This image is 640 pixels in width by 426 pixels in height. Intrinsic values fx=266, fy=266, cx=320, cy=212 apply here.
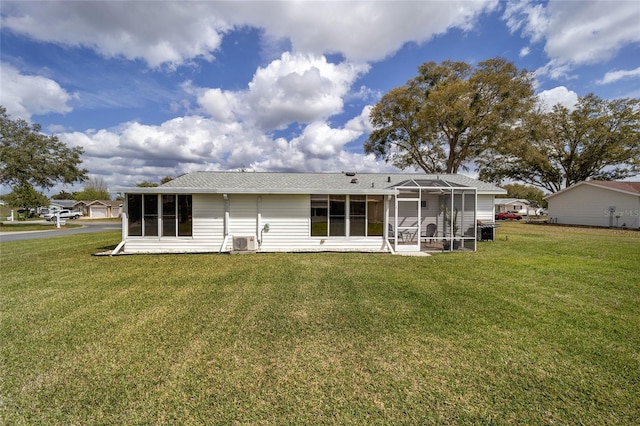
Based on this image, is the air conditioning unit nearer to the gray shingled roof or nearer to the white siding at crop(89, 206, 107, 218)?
the gray shingled roof

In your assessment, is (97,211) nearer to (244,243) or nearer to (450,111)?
(244,243)

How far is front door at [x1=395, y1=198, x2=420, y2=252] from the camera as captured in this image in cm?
1060

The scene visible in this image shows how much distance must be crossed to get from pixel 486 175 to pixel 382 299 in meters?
32.7

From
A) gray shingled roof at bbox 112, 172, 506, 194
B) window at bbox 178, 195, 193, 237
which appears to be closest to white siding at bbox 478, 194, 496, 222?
gray shingled roof at bbox 112, 172, 506, 194

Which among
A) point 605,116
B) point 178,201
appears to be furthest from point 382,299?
point 605,116

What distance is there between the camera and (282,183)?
1193cm

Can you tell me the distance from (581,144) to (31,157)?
5454 centimetres

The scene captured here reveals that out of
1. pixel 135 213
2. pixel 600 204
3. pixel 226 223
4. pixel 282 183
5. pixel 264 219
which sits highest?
pixel 282 183

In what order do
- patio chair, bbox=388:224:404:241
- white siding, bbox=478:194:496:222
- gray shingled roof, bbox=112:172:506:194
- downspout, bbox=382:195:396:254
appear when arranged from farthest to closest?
white siding, bbox=478:194:496:222
patio chair, bbox=388:224:404:241
downspout, bbox=382:195:396:254
gray shingled roof, bbox=112:172:506:194

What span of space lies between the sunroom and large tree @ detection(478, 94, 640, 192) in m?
14.1

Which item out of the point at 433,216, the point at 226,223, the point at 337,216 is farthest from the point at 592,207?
the point at 226,223

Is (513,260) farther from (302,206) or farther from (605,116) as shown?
(605,116)

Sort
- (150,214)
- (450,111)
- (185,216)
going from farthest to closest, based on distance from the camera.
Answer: (450,111), (185,216), (150,214)

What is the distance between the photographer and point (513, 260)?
8805 mm
